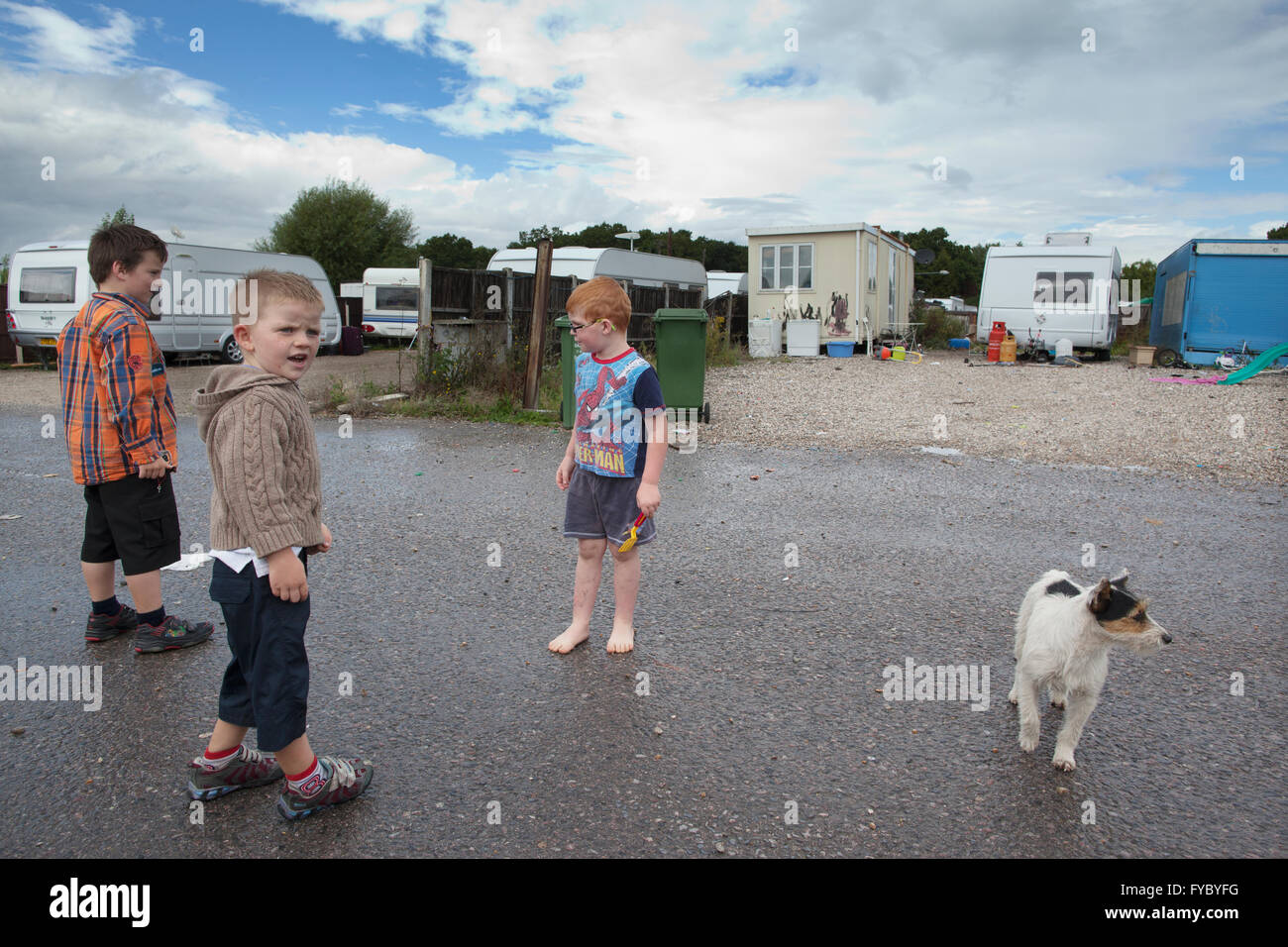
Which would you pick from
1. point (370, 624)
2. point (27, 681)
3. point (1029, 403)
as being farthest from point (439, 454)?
point (1029, 403)

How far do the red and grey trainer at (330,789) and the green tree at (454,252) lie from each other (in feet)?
182

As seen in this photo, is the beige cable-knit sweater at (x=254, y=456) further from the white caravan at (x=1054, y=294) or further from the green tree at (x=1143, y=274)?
the green tree at (x=1143, y=274)

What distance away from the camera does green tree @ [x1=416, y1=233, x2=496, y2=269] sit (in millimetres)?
58094

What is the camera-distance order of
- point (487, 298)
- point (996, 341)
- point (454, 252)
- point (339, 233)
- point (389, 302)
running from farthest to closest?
1. point (454, 252)
2. point (339, 233)
3. point (389, 302)
4. point (996, 341)
5. point (487, 298)

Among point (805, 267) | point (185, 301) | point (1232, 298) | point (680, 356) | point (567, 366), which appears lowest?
point (567, 366)

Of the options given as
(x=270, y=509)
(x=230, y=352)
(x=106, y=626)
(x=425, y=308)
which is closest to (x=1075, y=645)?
(x=270, y=509)

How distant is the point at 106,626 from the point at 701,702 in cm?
273

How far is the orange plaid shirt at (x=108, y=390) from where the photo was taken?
137 inches

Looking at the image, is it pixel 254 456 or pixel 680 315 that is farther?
pixel 680 315

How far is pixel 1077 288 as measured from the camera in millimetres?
21875

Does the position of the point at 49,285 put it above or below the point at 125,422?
above

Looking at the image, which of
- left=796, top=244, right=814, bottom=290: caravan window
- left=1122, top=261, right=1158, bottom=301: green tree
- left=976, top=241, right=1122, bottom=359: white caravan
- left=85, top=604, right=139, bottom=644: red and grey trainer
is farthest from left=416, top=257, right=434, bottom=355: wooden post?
left=1122, top=261, right=1158, bottom=301: green tree

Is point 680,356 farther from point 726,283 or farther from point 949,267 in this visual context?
point 949,267
